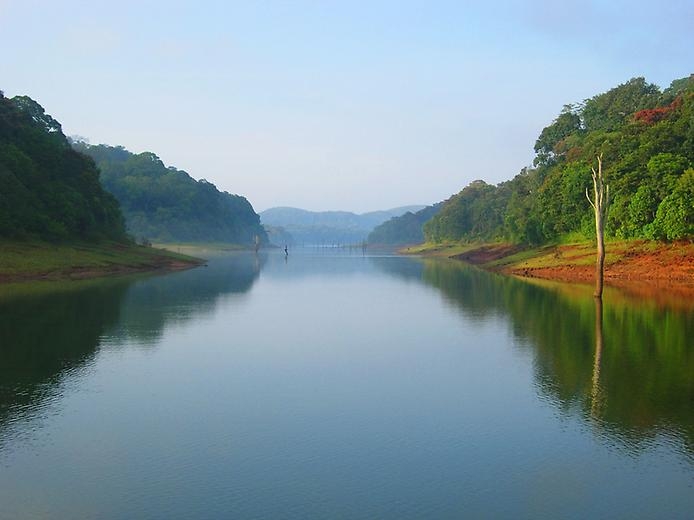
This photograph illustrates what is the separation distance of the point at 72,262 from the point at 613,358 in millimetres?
64750

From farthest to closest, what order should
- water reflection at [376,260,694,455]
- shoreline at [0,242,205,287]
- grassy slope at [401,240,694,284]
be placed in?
1. shoreline at [0,242,205,287]
2. grassy slope at [401,240,694,284]
3. water reflection at [376,260,694,455]

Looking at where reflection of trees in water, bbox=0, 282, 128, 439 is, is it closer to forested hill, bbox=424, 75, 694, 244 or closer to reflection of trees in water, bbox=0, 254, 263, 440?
reflection of trees in water, bbox=0, 254, 263, 440

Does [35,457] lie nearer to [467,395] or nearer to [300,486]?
[300,486]

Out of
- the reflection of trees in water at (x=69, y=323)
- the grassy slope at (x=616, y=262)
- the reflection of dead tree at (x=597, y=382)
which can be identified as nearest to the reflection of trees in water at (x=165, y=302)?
the reflection of trees in water at (x=69, y=323)

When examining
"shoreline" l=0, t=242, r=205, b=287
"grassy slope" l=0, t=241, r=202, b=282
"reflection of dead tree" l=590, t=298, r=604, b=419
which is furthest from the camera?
"grassy slope" l=0, t=241, r=202, b=282

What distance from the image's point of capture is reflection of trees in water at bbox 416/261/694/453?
19.9 m

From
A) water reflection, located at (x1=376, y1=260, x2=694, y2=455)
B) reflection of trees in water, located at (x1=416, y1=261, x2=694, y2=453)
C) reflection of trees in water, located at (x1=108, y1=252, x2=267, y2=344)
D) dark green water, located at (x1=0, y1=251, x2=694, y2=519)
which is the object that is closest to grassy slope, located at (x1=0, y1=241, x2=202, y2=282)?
reflection of trees in water, located at (x1=108, y1=252, x2=267, y2=344)

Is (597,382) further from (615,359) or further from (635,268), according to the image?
(635,268)

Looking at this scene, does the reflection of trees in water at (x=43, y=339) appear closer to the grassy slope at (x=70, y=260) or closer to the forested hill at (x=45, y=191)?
the grassy slope at (x=70, y=260)

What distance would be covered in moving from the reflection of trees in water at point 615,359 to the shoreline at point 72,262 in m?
43.5

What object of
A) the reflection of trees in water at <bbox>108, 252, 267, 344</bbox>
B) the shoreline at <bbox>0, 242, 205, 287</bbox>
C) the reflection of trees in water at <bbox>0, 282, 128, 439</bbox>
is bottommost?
the reflection of trees in water at <bbox>108, 252, 267, 344</bbox>

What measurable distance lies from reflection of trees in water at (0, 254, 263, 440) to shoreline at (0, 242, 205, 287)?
491 centimetres

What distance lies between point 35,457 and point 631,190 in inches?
2943

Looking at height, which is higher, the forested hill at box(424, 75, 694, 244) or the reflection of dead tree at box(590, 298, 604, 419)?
the forested hill at box(424, 75, 694, 244)
